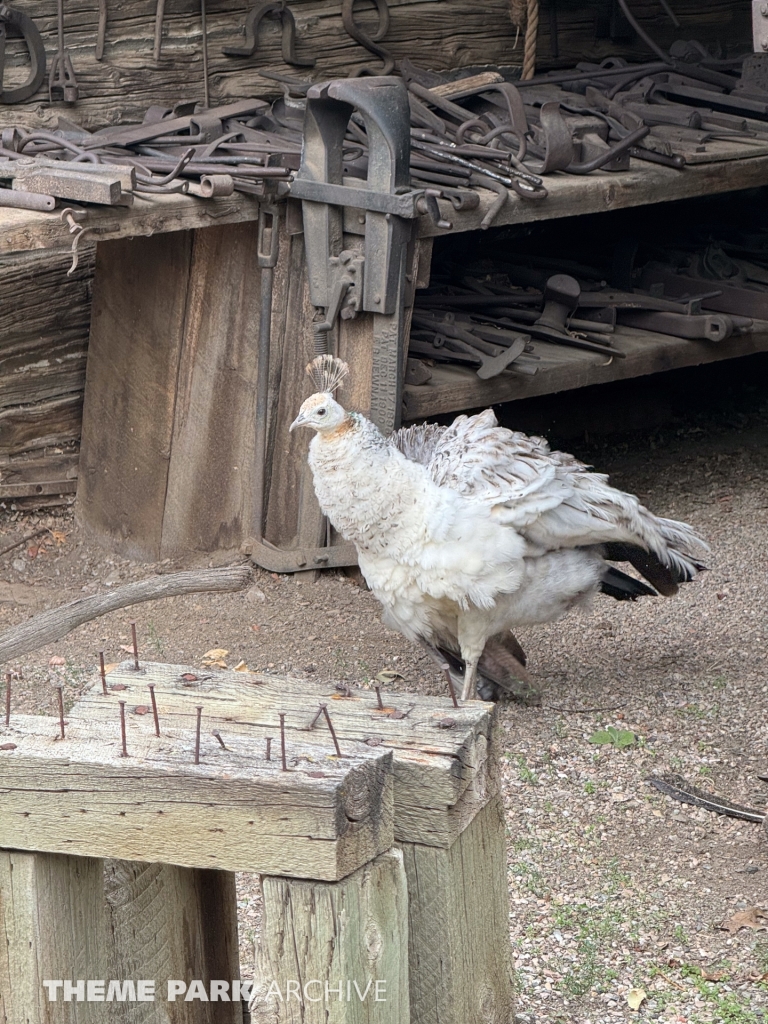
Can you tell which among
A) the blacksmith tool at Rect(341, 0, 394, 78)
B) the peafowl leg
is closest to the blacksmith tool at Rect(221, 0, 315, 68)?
the blacksmith tool at Rect(341, 0, 394, 78)

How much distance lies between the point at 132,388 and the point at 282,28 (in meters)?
1.76

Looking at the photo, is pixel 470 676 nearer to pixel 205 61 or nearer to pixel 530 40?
pixel 205 61

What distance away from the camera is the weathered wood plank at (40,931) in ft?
6.36

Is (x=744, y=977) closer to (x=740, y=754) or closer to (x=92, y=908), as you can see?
(x=740, y=754)

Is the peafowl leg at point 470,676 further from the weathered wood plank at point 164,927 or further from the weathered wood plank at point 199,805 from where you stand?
the weathered wood plank at point 199,805

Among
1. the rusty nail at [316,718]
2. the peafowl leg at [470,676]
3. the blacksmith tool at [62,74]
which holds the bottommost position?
the peafowl leg at [470,676]

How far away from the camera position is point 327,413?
3705mm

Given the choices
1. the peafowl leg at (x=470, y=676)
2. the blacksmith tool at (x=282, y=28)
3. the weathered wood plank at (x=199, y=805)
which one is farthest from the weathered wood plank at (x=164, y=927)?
the blacksmith tool at (x=282, y=28)

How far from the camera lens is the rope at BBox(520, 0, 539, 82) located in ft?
19.7

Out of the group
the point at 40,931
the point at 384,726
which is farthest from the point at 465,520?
the point at 40,931

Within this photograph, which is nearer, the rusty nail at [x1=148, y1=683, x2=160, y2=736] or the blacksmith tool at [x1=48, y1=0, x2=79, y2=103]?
the rusty nail at [x1=148, y1=683, x2=160, y2=736]

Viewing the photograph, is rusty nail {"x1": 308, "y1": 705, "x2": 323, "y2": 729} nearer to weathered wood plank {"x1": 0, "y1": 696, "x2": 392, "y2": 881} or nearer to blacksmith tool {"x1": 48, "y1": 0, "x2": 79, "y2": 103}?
weathered wood plank {"x1": 0, "y1": 696, "x2": 392, "y2": 881}

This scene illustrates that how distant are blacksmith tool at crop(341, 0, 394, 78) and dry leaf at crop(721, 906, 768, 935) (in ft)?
13.5

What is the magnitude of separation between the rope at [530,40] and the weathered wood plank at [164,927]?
4.83 metres
